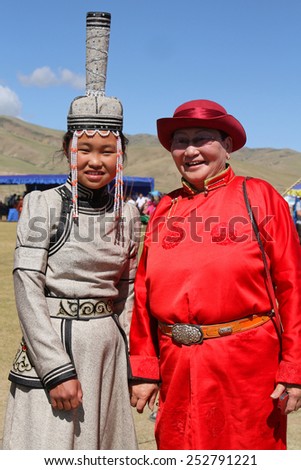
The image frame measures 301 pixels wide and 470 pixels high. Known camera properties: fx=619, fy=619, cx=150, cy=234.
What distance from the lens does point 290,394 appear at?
2.54m

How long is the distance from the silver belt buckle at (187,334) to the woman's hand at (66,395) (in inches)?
18.7

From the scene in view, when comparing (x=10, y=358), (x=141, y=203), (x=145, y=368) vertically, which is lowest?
(x=10, y=358)

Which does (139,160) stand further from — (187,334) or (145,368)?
(187,334)

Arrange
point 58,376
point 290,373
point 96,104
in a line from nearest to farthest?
point 58,376, point 290,373, point 96,104

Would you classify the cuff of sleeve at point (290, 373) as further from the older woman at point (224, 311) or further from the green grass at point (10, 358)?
the green grass at point (10, 358)

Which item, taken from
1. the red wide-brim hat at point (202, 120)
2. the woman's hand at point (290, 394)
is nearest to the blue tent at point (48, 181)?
the red wide-brim hat at point (202, 120)

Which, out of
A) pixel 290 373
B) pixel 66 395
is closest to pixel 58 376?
pixel 66 395

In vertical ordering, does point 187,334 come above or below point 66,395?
above

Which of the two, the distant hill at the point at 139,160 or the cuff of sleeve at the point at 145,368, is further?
the distant hill at the point at 139,160

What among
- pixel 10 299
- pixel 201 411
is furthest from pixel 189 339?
pixel 10 299

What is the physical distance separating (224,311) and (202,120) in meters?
0.83

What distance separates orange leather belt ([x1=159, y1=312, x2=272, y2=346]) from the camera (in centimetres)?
259

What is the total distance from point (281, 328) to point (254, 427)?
43cm

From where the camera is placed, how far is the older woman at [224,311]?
8.42 ft
